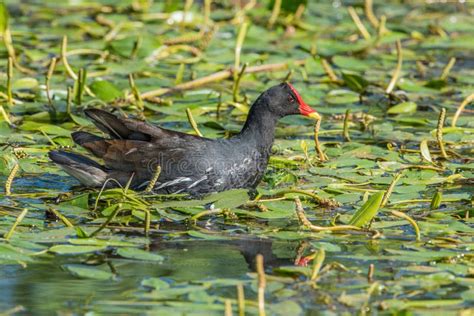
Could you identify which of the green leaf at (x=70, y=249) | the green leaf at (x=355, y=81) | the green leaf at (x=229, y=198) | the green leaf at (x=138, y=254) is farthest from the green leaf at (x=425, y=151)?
the green leaf at (x=70, y=249)

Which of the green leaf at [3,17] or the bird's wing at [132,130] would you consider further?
the green leaf at [3,17]

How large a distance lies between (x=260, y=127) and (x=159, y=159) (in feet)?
2.55

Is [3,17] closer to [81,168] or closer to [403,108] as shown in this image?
[81,168]

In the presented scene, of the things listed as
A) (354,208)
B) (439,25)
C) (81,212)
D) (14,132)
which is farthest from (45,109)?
(439,25)

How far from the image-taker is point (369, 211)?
5.99m

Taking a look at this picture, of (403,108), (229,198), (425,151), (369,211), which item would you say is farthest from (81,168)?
(403,108)

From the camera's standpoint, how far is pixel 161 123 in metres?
8.80

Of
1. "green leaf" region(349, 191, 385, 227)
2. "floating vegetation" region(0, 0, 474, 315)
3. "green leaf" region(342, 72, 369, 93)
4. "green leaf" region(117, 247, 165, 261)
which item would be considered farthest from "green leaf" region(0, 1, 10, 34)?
"green leaf" region(349, 191, 385, 227)

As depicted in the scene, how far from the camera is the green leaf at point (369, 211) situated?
5969 mm

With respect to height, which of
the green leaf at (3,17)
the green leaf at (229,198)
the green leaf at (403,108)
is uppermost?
the green leaf at (3,17)

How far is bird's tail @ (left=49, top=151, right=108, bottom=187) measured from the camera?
22.9 ft

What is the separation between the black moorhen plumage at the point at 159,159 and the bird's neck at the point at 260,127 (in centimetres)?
11

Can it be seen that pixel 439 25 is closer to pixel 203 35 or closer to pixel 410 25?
pixel 410 25

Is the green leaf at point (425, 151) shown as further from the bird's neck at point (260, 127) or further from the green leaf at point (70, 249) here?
the green leaf at point (70, 249)
